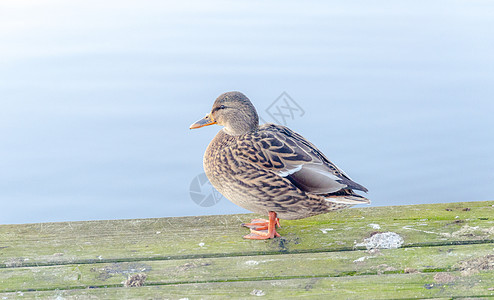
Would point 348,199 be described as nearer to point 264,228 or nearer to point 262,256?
point 264,228

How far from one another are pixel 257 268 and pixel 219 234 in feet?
1.73

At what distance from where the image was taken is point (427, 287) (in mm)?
2631

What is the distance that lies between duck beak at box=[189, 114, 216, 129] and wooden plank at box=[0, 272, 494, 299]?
128 cm

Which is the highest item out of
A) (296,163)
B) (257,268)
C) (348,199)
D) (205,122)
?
(205,122)

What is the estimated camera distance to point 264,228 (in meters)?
3.44

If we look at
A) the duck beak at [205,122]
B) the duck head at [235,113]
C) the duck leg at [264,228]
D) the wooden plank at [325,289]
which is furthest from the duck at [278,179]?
the wooden plank at [325,289]

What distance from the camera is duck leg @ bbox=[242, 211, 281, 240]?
3.26 m

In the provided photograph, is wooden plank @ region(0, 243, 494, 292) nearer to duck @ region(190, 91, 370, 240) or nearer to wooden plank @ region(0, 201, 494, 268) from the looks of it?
wooden plank @ region(0, 201, 494, 268)

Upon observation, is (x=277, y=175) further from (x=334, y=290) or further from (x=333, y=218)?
(x=334, y=290)

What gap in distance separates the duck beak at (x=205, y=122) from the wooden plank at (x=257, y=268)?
3.38 feet

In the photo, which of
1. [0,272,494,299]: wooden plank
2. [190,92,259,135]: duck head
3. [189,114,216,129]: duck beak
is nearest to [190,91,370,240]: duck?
[190,92,259,135]: duck head

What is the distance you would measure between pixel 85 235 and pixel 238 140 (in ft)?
3.30

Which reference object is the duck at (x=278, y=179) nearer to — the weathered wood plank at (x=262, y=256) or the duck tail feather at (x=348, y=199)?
the duck tail feather at (x=348, y=199)

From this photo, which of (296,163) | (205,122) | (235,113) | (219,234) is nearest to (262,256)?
(219,234)
